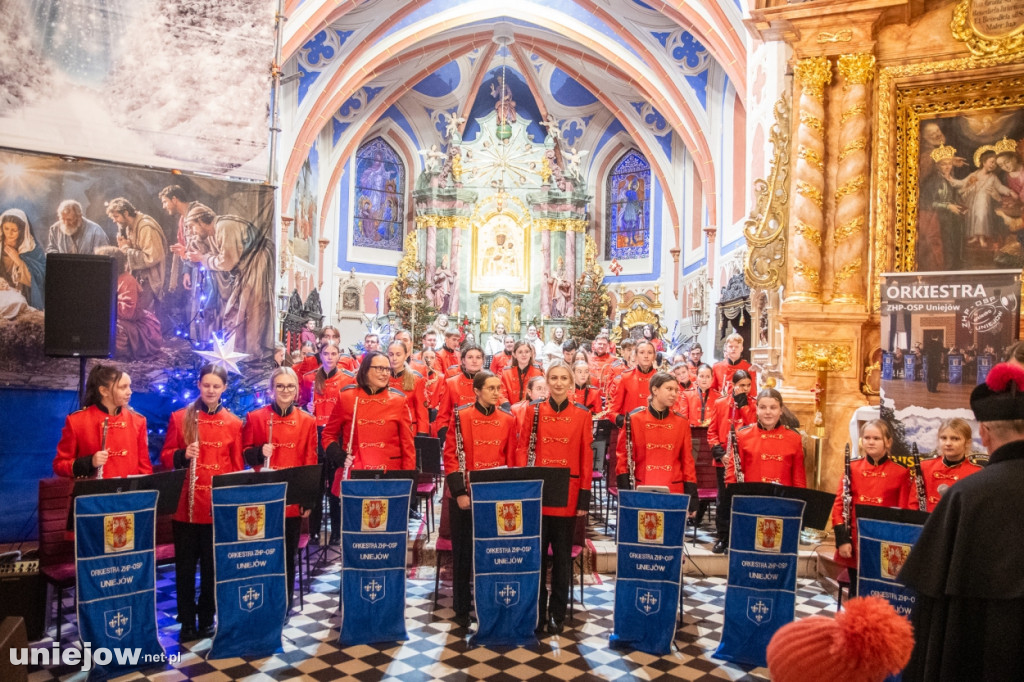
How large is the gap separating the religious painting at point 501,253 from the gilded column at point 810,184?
18.1m

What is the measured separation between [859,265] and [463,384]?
4378mm

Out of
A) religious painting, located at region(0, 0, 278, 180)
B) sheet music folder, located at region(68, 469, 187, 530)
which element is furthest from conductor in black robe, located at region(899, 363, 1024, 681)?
religious painting, located at region(0, 0, 278, 180)

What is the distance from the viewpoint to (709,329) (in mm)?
19203

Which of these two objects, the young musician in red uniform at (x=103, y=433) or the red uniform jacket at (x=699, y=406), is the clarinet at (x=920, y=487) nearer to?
the red uniform jacket at (x=699, y=406)

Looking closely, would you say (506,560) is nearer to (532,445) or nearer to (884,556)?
(532,445)

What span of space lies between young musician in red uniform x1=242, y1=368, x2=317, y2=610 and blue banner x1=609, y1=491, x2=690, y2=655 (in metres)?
2.26

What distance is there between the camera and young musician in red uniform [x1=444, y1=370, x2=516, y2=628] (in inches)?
205

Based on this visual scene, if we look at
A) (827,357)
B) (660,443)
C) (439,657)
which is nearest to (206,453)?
(439,657)

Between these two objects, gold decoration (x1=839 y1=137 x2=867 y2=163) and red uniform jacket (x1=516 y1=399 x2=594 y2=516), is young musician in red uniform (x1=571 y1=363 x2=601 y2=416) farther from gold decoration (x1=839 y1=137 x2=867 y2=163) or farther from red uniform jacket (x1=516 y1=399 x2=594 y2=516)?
gold decoration (x1=839 y1=137 x2=867 y2=163)

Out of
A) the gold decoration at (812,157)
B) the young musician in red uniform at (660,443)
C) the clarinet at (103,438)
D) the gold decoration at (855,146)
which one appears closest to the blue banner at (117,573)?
the clarinet at (103,438)

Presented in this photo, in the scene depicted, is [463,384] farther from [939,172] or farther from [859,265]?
[939,172]

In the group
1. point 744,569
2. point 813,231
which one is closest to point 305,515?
point 744,569

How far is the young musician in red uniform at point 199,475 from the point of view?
4867 mm

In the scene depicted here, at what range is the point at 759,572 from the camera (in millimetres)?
4723
